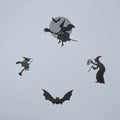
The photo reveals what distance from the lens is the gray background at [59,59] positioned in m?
1.26

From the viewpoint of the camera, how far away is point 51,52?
4.36 ft

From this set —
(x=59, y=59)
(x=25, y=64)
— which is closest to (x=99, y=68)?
(x=59, y=59)

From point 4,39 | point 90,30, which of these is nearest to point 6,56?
point 4,39

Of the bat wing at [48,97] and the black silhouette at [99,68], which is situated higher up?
the black silhouette at [99,68]

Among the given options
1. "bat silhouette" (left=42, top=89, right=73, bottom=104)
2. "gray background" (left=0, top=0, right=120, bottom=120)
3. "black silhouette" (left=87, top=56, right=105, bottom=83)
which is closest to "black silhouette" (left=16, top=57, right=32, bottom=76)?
"gray background" (left=0, top=0, right=120, bottom=120)

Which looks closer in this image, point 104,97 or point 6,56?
point 104,97

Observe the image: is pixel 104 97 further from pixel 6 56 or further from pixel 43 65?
pixel 6 56

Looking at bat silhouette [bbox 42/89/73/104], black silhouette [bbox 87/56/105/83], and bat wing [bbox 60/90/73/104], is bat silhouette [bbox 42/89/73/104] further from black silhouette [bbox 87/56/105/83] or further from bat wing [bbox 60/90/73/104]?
black silhouette [bbox 87/56/105/83]

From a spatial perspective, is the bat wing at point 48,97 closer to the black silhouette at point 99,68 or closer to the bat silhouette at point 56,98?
the bat silhouette at point 56,98

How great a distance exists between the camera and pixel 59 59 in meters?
1.32

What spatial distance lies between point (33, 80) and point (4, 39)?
10.6 inches

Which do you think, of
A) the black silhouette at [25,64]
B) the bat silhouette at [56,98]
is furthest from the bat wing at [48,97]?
the black silhouette at [25,64]

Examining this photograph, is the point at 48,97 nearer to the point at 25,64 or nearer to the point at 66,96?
the point at 66,96

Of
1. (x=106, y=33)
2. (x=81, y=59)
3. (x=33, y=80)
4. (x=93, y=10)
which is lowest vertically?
(x=33, y=80)
